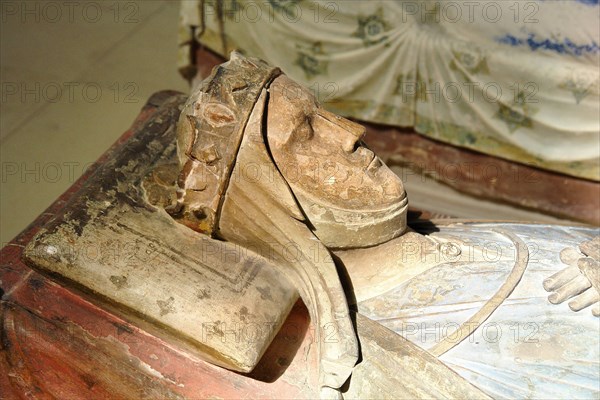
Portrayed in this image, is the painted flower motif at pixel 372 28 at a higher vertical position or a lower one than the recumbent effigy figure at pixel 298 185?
higher

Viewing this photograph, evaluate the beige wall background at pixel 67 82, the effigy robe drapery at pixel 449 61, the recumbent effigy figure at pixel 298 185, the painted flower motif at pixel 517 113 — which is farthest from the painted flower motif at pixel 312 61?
the recumbent effigy figure at pixel 298 185

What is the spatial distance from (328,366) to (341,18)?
89.6 inches

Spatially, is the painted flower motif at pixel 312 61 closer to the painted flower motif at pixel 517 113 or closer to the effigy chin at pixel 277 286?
the painted flower motif at pixel 517 113

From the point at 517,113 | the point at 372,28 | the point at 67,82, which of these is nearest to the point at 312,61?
the point at 372,28

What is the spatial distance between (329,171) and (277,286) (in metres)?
0.40

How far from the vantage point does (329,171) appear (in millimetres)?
1970

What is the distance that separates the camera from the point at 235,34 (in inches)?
152

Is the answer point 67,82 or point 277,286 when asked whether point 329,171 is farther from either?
point 67,82

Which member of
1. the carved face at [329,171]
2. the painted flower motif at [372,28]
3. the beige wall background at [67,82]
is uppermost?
the painted flower motif at [372,28]

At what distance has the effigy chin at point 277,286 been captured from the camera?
190cm

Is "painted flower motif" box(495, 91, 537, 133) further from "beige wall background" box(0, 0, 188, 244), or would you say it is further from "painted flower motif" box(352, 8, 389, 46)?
"beige wall background" box(0, 0, 188, 244)

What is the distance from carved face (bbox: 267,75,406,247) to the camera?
1946 millimetres

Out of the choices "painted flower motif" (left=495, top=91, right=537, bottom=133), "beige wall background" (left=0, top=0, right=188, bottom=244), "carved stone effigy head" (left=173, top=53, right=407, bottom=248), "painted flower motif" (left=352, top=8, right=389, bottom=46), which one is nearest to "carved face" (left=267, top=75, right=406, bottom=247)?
"carved stone effigy head" (left=173, top=53, right=407, bottom=248)

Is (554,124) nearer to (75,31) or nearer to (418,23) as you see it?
(418,23)
